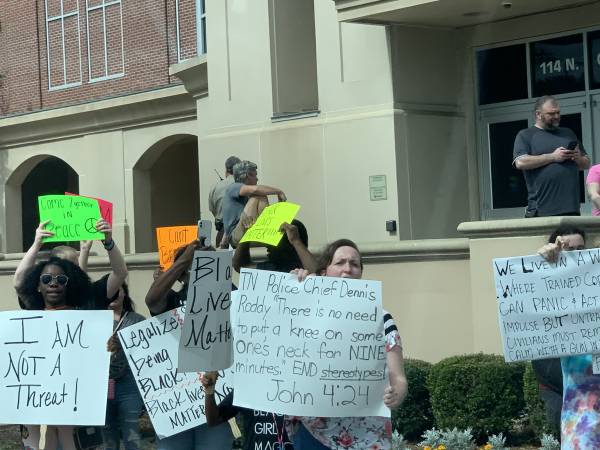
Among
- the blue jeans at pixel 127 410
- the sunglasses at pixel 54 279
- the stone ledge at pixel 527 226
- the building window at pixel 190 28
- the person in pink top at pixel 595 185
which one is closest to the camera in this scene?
the sunglasses at pixel 54 279

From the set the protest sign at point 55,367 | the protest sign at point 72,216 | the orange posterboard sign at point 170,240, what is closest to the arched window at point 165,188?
the orange posterboard sign at point 170,240

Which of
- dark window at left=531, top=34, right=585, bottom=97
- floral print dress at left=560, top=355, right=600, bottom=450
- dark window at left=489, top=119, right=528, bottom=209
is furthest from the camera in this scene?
dark window at left=489, top=119, right=528, bottom=209

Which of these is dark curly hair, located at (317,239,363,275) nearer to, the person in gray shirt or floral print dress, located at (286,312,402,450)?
floral print dress, located at (286,312,402,450)

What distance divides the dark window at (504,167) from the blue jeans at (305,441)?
10.7 m

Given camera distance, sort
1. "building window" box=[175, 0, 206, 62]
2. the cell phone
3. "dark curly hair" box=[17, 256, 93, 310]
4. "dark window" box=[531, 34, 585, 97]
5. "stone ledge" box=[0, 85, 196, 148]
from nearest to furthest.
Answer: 1. the cell phone
2. "dark curly hair" box=[17, 256, 93, 310]
3. "dark window" box=[531, 34, 585, 97]
4. "stone ledge" box=[0, 85, 196, 148]
5. "building window" box=[175, 0, 206, 62]

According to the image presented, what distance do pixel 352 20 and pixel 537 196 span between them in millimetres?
4217

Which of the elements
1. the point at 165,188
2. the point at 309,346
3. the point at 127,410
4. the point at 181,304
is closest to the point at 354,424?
the point at 309,346

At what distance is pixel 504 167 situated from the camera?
16234mm

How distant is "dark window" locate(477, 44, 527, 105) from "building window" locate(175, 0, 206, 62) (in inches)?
297

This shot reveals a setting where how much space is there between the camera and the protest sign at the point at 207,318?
6.22 meters

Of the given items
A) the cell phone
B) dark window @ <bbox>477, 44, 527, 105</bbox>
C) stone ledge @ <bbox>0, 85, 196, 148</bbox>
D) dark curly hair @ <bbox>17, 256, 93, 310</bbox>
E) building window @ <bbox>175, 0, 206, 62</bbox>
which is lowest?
dark curly hair @ <bbox>17, 256, 93, 310</bbox>

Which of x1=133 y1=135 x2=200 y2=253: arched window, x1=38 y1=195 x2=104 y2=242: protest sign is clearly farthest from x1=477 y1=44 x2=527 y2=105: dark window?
x1=38 y1=195 x2=104 y2=242: protest sign

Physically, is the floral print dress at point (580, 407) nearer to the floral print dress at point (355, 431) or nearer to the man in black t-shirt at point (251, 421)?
the floral print dress at point (355, 431)

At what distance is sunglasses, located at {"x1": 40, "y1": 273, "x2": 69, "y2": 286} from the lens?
7156 millimetres
